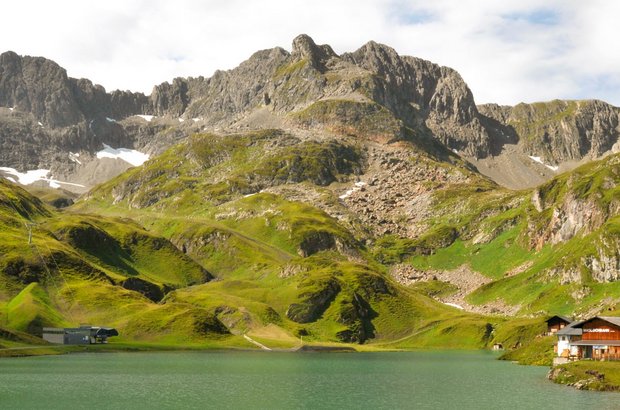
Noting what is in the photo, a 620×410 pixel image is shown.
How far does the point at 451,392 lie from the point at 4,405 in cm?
6021

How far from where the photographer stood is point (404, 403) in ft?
303

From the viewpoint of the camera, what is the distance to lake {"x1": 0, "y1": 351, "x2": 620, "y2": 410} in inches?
3543

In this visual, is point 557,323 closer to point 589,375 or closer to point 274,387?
point 589,375

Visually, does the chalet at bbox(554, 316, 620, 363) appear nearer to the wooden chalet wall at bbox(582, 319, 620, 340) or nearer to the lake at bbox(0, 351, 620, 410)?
the wooden chalet wall at bbox(582, 319, 620, 340)

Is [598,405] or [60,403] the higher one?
[598,405]

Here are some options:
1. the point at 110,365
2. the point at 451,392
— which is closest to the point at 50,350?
the point at 110,365

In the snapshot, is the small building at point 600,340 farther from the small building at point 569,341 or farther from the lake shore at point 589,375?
the lake shore at point 589,375

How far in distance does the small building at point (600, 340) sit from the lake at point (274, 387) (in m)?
10.7

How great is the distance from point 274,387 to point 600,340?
203 ft

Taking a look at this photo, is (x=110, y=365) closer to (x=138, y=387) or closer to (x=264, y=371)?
(x=264, y=371)

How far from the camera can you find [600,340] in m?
132

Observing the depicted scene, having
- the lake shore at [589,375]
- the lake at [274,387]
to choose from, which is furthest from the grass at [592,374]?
the lake at [274,387]

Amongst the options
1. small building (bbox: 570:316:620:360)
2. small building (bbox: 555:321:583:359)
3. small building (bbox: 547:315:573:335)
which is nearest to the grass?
small building (bbox: 570:316:620:360)

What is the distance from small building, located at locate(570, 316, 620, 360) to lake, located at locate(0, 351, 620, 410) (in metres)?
10.7
